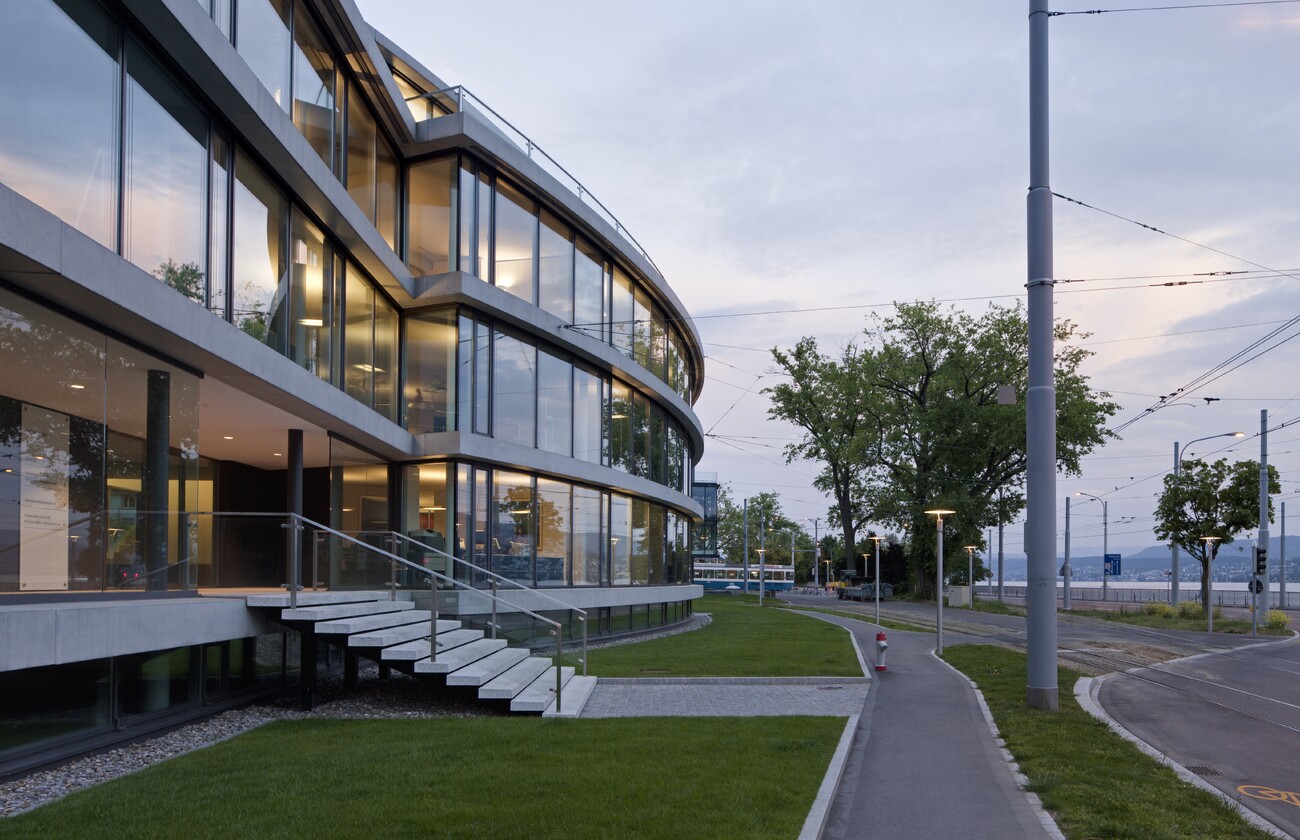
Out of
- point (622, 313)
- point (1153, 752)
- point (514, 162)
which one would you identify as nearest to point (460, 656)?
point (1153, 752)

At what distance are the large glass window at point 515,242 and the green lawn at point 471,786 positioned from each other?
14248 mm

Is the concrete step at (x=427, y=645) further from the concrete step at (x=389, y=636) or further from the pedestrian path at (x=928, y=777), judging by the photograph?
the pedestrian path at (x=928, y=777)

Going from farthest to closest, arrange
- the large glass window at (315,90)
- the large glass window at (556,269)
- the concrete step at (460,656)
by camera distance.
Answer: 1. the large glass window at (556,269)
2. the large glass window at (315,90)
3. the concrete step at (460,656)

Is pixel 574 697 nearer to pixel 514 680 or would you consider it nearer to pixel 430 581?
pixel 514 680

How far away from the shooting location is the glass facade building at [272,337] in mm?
10828

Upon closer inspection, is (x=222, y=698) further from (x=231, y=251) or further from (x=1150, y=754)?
(x=1150, y=754)

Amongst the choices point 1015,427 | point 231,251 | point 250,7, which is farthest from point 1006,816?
point 1015,427

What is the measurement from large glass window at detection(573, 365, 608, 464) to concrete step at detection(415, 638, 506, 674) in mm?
11580

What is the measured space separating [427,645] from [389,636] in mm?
726

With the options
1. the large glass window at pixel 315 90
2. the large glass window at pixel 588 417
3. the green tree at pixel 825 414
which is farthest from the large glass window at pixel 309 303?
the green tree at pixel 825 414

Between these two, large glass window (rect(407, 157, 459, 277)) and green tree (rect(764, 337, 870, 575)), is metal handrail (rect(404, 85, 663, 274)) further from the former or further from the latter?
green tree (rect(764, 337, 870, 575))

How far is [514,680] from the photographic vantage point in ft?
51.5

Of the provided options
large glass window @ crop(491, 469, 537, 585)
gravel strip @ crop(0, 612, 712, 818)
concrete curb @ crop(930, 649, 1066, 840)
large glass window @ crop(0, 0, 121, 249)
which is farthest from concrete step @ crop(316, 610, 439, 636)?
concrete curb @ crop(930, 649, 1066, 840)

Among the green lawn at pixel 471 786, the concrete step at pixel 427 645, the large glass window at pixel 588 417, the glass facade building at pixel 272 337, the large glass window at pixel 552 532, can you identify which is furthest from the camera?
the large glass window at pixel 588 417
